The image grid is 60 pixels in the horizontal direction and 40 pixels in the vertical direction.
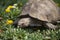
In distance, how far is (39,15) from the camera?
5.83m

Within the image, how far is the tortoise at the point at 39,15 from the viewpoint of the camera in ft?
18.9

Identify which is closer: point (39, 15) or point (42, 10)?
point (39, 15)

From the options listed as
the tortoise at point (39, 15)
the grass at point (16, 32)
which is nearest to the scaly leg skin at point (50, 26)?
the tortoise at point (39, 15)

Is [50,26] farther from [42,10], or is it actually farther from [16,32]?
[16,32]

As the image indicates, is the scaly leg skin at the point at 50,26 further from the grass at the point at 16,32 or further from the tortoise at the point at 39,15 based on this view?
the grass at the point at 16,32

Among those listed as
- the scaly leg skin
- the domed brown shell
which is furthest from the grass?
the domed brown shell

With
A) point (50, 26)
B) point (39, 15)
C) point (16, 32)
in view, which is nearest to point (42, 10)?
point (39, 15)

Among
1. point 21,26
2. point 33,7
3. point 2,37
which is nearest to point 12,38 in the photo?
point 2,37

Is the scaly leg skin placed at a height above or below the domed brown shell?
below

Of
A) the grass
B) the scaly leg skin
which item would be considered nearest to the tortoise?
the scaly leg skin

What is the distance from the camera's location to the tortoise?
5.77 metres

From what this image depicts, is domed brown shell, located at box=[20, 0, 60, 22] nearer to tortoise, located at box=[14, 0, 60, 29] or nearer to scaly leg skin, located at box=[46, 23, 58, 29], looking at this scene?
tortoise, located at box=[14, 0, 60, 29]

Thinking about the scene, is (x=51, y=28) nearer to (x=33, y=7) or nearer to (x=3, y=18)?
(x=33, y=7)

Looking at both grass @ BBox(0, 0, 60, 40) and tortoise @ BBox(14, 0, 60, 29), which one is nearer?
grass @ BBox(0, 0, 60, 40)
